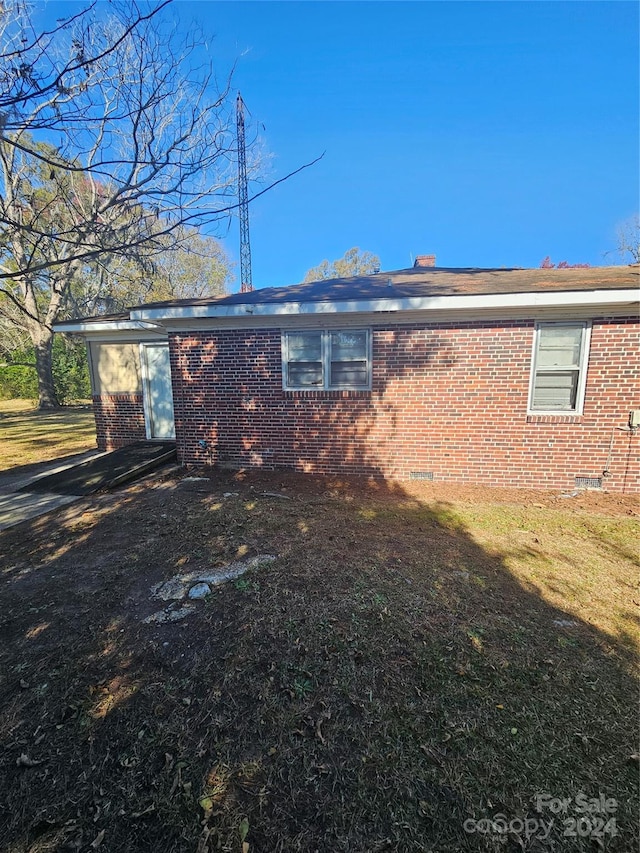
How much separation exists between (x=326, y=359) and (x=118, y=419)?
18.1 ft

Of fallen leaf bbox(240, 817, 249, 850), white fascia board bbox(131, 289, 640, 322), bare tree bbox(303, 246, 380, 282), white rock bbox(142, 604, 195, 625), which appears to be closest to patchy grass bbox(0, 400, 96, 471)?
white fascia board bbox(131, 289, 640, 322)

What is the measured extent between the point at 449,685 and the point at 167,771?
156 cm

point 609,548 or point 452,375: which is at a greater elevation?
point 452,375

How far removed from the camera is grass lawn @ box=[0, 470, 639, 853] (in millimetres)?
1577

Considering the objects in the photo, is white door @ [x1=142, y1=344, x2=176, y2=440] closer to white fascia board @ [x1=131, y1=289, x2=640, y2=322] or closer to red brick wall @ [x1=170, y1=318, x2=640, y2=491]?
red brick wall @ [x1=170, y1=318, x2=640, y2=491]

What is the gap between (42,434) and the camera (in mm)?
11617

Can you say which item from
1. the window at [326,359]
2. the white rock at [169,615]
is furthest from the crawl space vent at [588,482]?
the white rock at [169,615]

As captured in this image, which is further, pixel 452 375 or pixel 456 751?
pixel 452 375

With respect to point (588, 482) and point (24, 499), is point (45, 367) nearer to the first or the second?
point (24, 499)

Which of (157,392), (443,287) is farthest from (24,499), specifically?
(443,287)

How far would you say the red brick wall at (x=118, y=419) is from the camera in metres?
8.77

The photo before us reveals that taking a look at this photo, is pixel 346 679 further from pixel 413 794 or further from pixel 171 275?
pixel 171 275

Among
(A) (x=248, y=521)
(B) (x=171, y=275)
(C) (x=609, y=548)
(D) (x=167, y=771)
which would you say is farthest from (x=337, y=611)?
(B) (x=171, y=275)

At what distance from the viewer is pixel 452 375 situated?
242 inches
